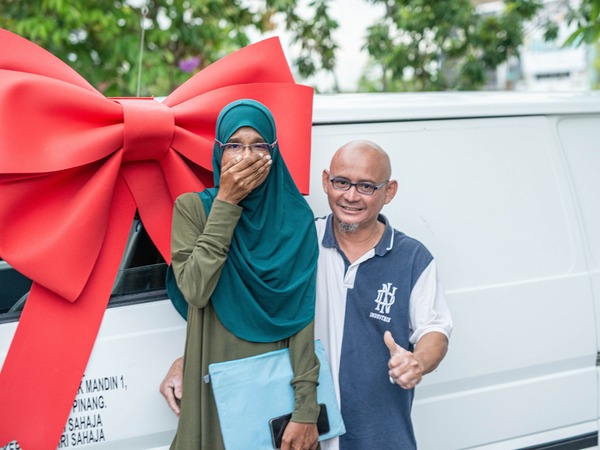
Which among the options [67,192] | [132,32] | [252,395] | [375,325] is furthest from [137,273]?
[132,32]

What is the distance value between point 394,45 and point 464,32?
0.75m

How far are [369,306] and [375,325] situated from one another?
2.7 inches

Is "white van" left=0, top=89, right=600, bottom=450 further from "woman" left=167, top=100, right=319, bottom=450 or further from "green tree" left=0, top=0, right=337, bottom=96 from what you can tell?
"green tree" left=0, top=0, right=337, bottom=96

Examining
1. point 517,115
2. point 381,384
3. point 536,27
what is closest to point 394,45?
point 536,27

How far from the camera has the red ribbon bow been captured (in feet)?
6.34

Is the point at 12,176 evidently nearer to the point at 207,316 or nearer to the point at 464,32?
the point at 207,316

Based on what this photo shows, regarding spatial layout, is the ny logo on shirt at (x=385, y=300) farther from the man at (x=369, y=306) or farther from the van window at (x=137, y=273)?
the van window at (x=137, y=273)

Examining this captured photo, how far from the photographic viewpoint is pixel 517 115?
2.78 meters

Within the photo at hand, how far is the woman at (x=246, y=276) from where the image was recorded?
6.41 feet

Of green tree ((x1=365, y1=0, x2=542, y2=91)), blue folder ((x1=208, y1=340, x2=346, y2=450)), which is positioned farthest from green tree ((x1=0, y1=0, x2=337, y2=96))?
blue folder ((x1=208, y1=340, x2=346, y2=450))

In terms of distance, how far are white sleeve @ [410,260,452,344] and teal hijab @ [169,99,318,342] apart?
362 millimetres

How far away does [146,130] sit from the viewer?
2.09m

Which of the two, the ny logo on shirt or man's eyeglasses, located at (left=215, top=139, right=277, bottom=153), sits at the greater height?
man's eyeglasses, located at (left=215, top=139, right=277, bottom=153)

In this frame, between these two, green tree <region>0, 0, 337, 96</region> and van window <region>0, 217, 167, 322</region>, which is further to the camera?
green tree <region>0, 0, 337, 96</region>
